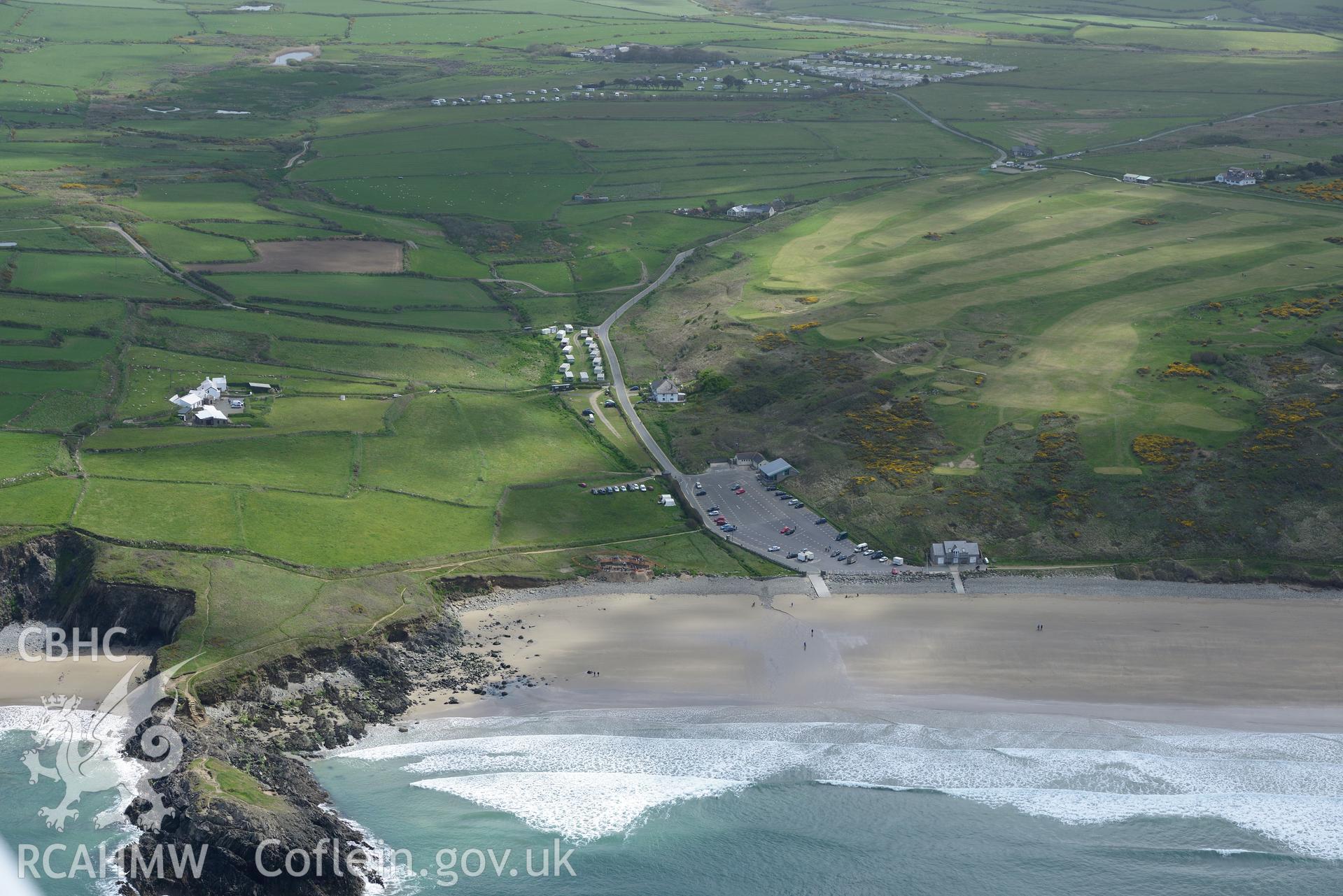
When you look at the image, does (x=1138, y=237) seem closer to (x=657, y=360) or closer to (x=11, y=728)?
(x=657, y=360)

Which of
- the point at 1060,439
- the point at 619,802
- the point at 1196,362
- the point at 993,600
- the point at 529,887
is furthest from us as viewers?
the point at 1196,362

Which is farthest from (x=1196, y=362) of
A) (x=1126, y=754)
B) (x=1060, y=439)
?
(x=1126, y=754)

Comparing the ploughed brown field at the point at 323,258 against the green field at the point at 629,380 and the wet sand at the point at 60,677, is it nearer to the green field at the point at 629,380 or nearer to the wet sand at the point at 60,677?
the green field at the point at 629,380

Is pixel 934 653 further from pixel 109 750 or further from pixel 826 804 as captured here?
pixel 109 750

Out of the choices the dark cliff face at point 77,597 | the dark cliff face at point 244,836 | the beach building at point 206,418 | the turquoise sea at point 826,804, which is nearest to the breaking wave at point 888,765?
the turquoise sea at point 826,804

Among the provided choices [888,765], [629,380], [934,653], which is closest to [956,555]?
[934,653]

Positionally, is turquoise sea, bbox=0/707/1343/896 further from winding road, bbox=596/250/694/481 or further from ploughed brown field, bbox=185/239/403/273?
ploughed brown field, bbox=185/239/403/273
